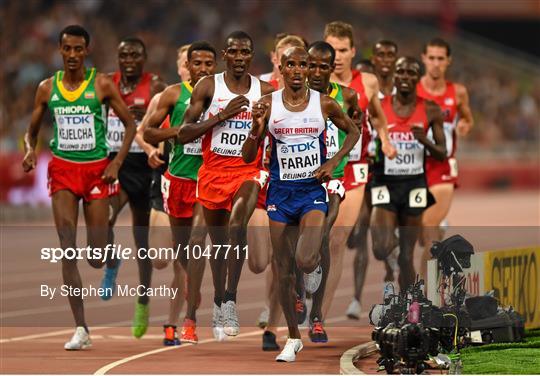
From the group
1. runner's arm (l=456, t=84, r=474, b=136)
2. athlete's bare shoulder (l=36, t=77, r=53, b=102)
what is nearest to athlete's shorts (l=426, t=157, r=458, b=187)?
runner's arm (l=456, t=84, r=474, b=136)

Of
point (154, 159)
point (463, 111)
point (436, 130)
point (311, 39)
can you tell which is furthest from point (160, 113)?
point (311, 39)

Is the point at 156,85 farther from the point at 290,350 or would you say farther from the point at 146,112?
the point at 290,350

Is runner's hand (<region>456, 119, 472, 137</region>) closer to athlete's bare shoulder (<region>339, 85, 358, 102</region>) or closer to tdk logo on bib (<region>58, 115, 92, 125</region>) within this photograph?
athlete's bare shoulder (<region>339, 85, 358, 102</region>)

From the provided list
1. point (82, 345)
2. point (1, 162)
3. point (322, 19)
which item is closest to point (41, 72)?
point (1, 162)

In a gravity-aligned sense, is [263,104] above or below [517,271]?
above

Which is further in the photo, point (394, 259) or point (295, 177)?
point (394, 259)

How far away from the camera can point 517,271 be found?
46.0ft

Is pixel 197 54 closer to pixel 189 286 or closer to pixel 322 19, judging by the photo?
pixel 189 286

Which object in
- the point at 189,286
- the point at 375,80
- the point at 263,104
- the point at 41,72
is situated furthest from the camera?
the point at 41,72

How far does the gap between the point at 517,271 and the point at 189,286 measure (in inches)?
123

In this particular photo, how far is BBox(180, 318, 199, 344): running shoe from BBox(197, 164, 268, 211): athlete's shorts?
3.22 feet

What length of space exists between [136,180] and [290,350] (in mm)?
3529

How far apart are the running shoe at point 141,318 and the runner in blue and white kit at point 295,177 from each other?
73.0 inches

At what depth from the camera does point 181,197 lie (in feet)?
44.5
